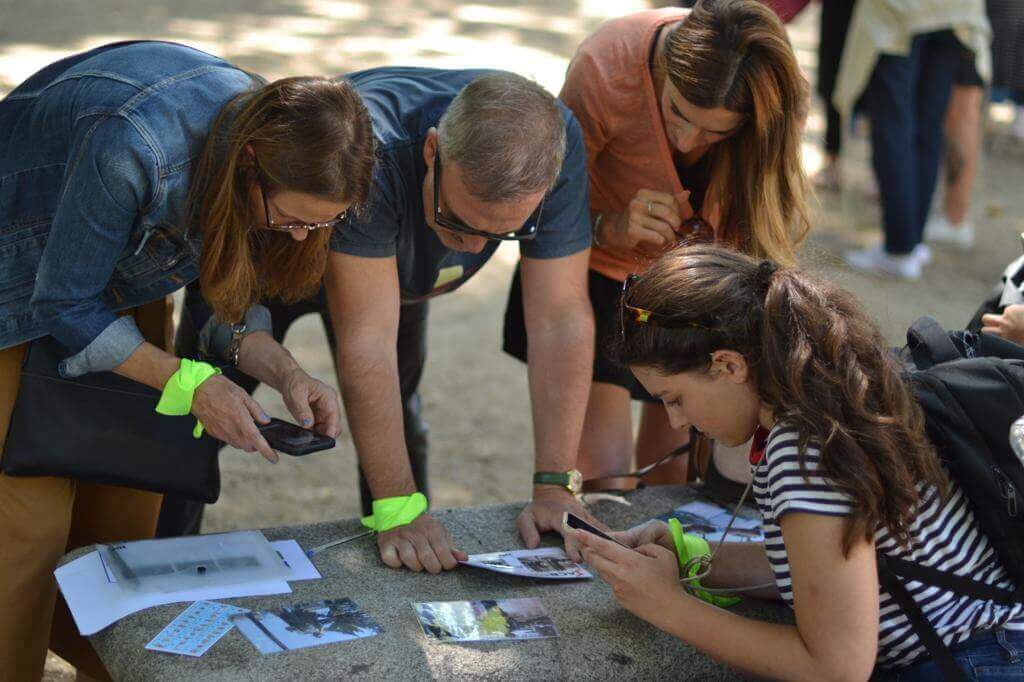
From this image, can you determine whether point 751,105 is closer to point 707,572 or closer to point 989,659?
point 707,572

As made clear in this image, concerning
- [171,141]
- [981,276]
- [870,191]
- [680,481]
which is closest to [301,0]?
[870,191]

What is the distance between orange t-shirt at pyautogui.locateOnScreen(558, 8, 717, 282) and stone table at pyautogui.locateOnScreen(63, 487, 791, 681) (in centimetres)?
88

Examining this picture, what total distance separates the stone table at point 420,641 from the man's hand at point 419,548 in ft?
0.07

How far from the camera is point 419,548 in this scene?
233 centimetres

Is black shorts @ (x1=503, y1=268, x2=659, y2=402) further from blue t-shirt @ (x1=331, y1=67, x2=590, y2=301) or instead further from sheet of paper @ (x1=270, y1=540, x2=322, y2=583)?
sheet of paper @ (x1=270, y1=540, x2=322, y2=583)

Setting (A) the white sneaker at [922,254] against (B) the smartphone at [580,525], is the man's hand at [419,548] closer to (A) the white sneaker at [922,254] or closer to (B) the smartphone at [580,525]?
(B) the smartphone at [580,525]

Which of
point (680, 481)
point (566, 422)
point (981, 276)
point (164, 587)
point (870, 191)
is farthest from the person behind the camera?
point (870, 191)

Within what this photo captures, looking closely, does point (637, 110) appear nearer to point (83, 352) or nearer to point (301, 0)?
point (83, 352)

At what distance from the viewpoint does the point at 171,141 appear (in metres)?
2.04

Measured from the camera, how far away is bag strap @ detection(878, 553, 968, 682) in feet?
6.17

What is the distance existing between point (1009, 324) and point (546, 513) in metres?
1.07

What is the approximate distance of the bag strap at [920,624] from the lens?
6.17 feet

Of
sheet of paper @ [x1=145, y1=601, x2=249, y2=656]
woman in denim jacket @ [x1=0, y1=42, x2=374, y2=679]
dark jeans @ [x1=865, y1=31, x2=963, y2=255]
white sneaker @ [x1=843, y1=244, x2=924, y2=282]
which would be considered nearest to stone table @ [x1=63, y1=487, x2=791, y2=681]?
sheet of paper @ [x1=145, y1=601, x2=249, y2=656]

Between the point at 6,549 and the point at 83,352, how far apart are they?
435 mm
